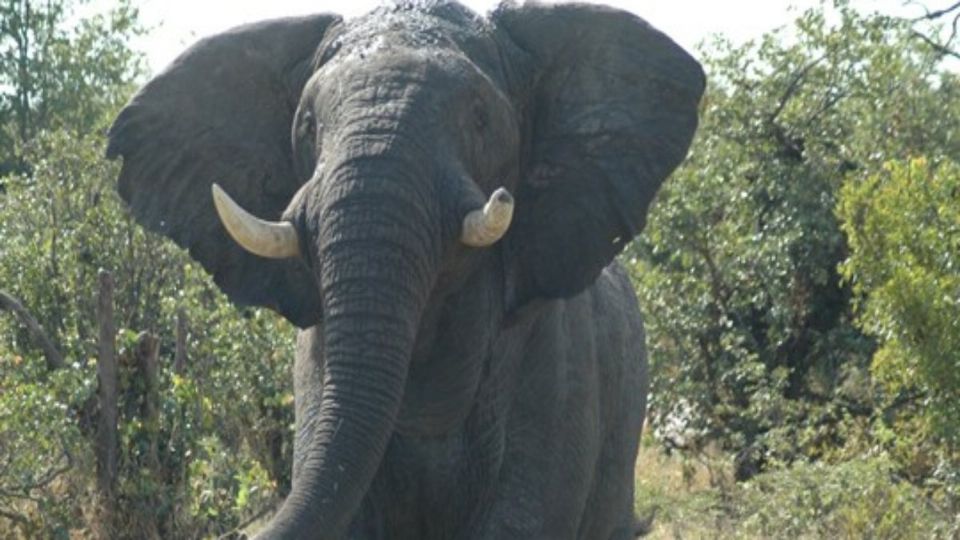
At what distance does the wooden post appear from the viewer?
30.2ft

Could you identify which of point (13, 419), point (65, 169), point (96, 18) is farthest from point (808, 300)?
point (96, 18)

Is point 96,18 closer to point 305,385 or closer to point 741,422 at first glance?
point 741,422

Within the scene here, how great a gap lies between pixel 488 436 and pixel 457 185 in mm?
896

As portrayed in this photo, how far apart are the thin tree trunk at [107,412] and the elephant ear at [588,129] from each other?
345 cm

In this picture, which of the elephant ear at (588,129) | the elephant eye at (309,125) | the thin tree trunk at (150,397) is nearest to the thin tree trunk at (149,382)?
the thin tree trunk at (150,397)

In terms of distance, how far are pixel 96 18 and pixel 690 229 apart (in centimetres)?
1448

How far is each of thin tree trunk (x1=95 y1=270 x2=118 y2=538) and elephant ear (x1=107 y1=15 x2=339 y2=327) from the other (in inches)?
112

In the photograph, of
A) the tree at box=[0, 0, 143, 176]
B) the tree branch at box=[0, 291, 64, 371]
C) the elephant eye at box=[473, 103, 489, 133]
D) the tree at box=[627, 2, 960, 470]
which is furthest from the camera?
the tree at box=[0, 0, 143, 176]

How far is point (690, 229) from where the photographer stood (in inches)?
563

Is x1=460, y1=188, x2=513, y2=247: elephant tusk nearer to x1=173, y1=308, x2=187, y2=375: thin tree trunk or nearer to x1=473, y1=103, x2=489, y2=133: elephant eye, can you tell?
x1=473, y1=103, x2=489, y2=133: elephant eye

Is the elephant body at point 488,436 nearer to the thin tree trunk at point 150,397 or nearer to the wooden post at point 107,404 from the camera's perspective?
the wooden post at point 107,404

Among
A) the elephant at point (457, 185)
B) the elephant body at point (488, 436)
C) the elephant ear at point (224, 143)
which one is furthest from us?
the elephant ear at point (224, 143)

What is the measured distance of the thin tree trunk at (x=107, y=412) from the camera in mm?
9219

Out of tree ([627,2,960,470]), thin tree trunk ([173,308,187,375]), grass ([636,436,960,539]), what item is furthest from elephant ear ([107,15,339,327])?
tree ([627,2,960,470])
